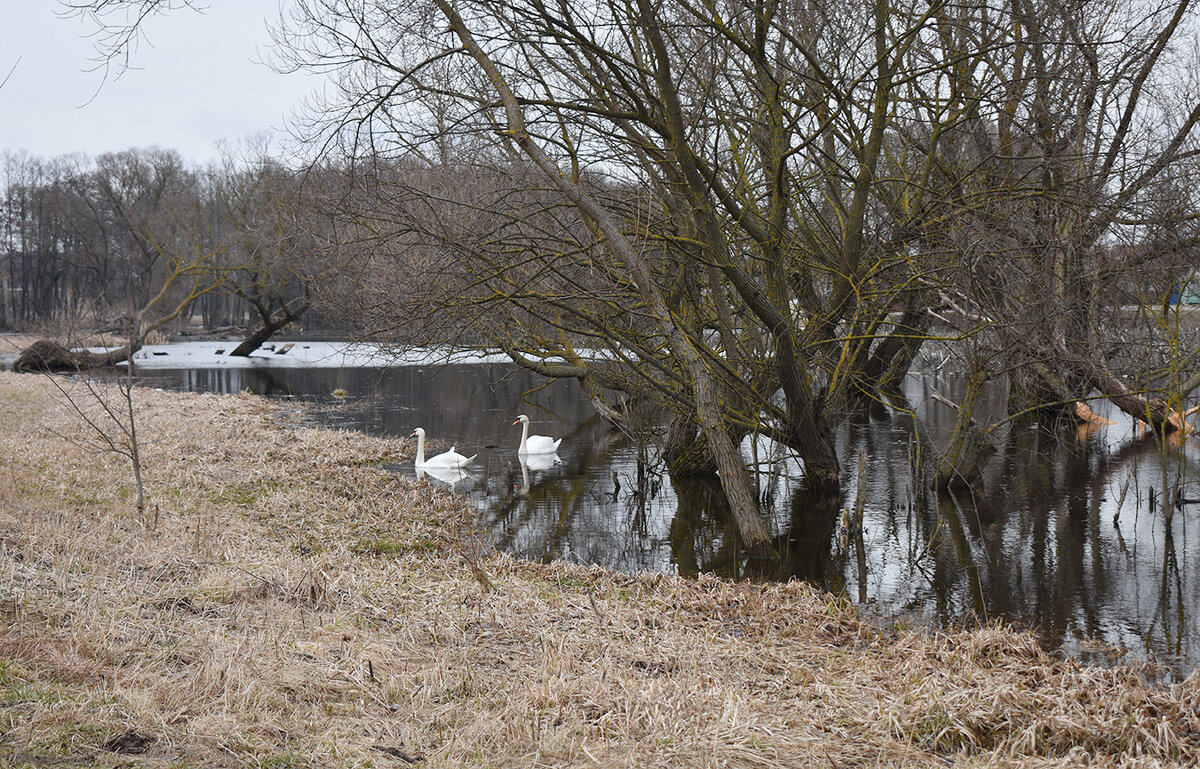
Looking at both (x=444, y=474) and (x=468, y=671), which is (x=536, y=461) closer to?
(x=444, y=474)

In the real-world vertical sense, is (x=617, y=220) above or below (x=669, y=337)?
above

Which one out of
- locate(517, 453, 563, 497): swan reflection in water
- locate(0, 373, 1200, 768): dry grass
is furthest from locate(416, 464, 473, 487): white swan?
locate(0, 373, 1200, 768): dry grass

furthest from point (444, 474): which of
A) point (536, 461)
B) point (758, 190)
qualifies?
point (758, 190)

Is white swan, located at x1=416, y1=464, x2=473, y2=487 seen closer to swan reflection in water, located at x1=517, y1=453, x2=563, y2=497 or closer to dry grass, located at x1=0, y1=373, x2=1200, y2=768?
swan reflection in water, located at x1=517, y1=453, x2=563, y2=497

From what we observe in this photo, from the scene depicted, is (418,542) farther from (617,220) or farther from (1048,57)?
(1048,57)

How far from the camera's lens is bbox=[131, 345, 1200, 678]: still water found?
880 cm

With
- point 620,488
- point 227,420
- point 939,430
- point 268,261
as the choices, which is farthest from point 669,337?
point 268,261

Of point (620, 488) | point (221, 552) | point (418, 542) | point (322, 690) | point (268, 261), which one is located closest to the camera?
point (322, 690)

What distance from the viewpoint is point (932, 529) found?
12102mm

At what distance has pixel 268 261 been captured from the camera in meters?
39.1

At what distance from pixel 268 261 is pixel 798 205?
3143 cm

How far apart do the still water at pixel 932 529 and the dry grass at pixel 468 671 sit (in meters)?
1.99

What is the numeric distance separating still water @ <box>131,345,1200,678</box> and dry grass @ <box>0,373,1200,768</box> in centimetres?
199

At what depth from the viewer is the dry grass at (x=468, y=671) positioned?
3.99 metres
